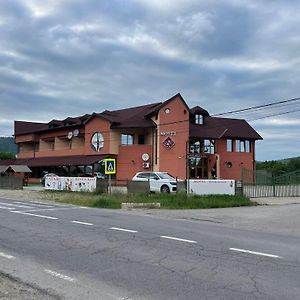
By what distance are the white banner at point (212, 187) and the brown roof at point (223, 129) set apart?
2420cm

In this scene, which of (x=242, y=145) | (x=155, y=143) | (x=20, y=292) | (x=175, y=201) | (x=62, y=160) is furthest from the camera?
(x=242, y=145)

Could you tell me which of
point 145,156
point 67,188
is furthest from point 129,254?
point 145,156

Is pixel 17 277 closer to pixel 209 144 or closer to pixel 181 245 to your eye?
pixel 181 245

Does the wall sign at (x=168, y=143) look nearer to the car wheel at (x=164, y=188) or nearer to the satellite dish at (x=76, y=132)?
the satellite dish at (x=76, y=132)

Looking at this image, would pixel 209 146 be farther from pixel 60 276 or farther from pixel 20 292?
pixel 20 292

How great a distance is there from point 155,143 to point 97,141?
752 cm

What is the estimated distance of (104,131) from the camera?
54.0 metres

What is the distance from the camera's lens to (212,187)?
94.5ft

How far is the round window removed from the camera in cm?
5413

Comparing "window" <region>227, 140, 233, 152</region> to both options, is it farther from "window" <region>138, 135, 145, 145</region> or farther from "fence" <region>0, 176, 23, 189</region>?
"fence" <region>0, 176, 23, 189</region>

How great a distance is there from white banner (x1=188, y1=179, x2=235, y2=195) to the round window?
1032 inches

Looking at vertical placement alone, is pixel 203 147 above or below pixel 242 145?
below

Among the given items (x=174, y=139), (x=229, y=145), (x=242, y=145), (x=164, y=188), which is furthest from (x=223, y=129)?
(x=164, y=188)

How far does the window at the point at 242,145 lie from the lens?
2294 inches
